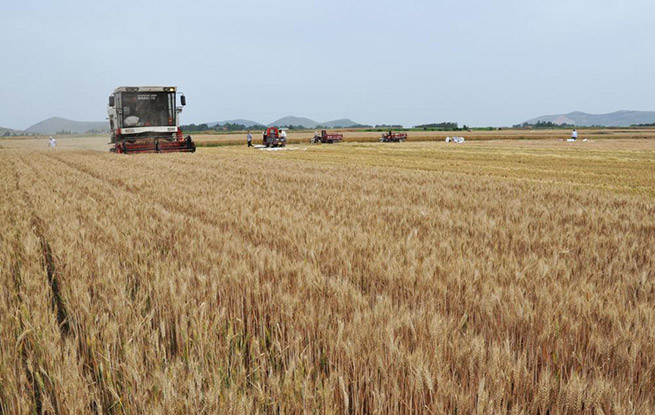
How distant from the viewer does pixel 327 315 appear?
2.58 metres

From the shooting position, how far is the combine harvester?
2325 cm

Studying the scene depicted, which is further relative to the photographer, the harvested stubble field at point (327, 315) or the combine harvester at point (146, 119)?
the combine harvester at point (146, 119)

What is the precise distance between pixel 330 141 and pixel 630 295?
5101 cm

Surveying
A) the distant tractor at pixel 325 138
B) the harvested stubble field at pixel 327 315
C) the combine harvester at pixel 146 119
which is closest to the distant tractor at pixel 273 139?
the distant tractor at pixel 325 138

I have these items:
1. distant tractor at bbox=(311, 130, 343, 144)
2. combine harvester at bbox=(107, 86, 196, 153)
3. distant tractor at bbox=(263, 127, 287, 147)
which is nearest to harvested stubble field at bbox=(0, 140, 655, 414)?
combine harvester at bbox=(107, 86, 196, 153)

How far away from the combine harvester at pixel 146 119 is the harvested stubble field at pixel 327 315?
18104 millimetres

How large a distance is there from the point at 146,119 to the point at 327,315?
24333mm

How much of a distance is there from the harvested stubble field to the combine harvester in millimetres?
18104

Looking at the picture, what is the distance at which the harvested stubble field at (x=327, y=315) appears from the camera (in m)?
1.87

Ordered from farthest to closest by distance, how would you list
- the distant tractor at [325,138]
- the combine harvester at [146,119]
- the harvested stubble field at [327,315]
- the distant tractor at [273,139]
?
the distant tractor at [325,138]
the distant tractor at [273,139]
the combine harvester at [146,119]
the harvested stubble field at [327,315]

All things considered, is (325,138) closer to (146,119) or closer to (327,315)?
(146,119)

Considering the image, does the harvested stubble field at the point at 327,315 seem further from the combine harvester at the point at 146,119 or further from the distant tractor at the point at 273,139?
the distant tractor at the point at 273,139

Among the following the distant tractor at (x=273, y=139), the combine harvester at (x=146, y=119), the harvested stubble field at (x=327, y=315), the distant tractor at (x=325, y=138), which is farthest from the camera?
the distant tractor at (x=325, y=138)

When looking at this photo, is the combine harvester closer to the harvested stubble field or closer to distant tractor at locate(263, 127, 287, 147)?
distant tractor at locate(263, 127, 287, 147)
